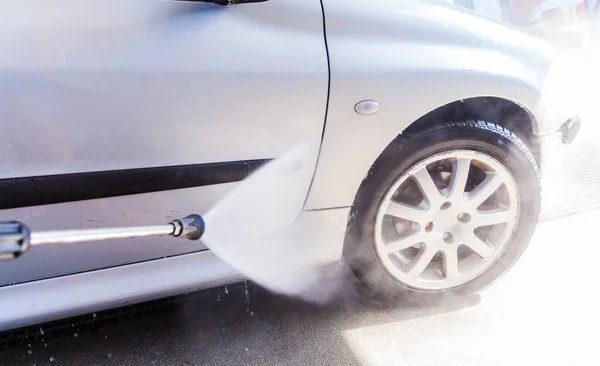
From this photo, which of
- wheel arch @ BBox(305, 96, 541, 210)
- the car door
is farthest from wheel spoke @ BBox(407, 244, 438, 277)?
the car door

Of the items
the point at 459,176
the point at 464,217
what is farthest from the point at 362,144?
the point at 464,217

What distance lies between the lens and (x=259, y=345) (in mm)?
1843

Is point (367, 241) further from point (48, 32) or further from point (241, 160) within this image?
point (48, 32)

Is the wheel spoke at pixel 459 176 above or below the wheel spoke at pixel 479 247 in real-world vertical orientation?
above

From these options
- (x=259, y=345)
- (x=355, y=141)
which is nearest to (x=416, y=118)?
(x=355, y=141)

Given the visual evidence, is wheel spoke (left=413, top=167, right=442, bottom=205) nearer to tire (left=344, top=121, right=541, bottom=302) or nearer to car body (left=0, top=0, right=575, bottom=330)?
tire (left=344, top=121, right=541, bottom=302)

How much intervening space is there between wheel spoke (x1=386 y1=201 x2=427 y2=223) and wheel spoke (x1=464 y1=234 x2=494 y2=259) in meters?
0.25

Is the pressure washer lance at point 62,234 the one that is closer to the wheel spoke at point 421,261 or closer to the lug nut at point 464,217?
the wheel spoke at point 421,261

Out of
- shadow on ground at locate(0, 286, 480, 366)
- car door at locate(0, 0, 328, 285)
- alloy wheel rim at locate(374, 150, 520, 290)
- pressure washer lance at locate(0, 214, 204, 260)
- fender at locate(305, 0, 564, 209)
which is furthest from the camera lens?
alloy wheel rim at locate(374, 150, 520, 290)

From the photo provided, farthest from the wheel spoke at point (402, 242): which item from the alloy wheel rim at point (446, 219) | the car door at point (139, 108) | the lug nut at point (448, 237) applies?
the car door at point (139, 108)

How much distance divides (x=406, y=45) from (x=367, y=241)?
716 millimetres

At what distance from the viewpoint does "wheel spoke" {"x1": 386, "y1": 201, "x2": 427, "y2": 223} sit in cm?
187

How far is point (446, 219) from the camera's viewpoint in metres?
1.92

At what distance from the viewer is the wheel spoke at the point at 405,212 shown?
1869mm
